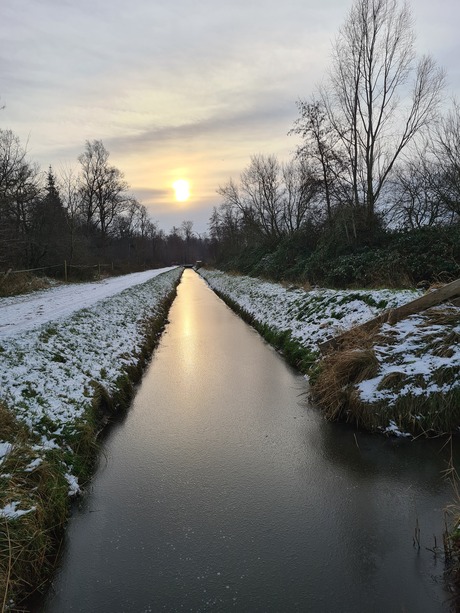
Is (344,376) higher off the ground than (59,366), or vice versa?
(59,366)

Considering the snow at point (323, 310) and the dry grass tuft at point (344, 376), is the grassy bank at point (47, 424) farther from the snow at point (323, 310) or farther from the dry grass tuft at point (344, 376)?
the snow at point (323, 310)

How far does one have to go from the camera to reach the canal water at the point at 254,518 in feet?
9.82

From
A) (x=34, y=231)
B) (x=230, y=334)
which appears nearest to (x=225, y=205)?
(x=34, y=231)

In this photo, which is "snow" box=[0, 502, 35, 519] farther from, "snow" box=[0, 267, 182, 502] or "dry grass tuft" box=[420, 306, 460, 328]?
"dry grass tuft" box=[420, 306, 460, 328]

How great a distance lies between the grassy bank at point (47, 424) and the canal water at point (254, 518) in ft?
0.77

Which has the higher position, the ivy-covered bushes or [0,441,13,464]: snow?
the ivy-covered bushes

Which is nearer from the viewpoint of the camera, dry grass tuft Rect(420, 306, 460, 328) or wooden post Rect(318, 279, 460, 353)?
dry grass tuft Rect(420, 306, 460, 328)

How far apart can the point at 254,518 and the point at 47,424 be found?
2.79m

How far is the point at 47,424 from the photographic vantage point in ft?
16.3

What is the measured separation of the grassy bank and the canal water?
234 millimetres

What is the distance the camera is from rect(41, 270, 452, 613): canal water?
9.82ft

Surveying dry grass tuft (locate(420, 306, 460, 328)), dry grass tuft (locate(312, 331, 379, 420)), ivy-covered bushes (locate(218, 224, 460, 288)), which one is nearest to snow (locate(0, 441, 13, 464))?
dry grass tuft (locate(312, 331, 379, 420))

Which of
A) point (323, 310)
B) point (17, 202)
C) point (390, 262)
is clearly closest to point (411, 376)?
point (323, 310)

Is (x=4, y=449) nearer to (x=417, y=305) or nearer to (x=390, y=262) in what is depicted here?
(x=417, y=305)
